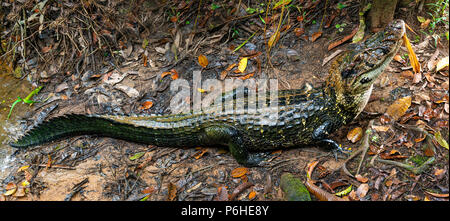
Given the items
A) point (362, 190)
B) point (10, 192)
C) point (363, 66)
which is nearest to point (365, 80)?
point (363, 66)

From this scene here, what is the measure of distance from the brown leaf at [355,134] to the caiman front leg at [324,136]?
9.3 inches

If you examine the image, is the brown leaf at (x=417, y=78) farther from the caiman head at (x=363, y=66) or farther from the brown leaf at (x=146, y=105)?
the brown leaf at (x=146, y=105)

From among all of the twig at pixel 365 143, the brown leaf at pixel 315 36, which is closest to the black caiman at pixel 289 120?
the twig at pixel 365 143

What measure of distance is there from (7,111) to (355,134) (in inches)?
207

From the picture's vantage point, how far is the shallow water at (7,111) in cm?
430

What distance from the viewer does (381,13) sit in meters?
4.14

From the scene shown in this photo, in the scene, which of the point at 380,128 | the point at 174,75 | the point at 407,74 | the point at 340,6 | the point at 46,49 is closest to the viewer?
the point at 380,128

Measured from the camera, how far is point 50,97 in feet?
17.2

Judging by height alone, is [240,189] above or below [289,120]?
below

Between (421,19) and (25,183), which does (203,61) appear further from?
(421,19)

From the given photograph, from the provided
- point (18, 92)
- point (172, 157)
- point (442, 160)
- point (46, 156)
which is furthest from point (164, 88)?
point (442, 160)

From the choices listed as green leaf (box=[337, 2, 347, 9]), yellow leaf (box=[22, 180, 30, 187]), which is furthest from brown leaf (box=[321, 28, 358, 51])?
yellow leaf (box=[22, 180, 30, 187])

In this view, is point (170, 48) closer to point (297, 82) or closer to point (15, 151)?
point (297, 82)

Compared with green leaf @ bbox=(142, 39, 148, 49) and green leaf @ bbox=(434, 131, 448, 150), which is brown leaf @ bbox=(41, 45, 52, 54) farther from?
green leaf @ bbox=(434, 131, 448, 150)
